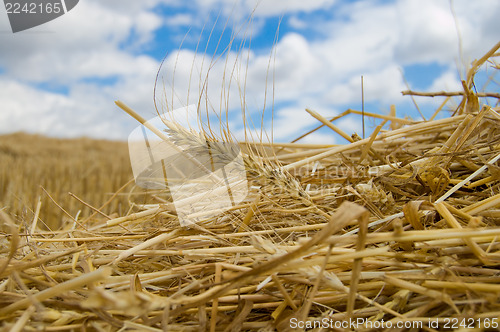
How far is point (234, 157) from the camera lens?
2.63 ft

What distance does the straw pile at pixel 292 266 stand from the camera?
21.7 inches

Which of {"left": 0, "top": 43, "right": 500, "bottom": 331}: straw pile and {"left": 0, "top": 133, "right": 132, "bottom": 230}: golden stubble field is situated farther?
{"left": 0, "top": 133, "right": 132, "bottom": 230}: golden stubble field

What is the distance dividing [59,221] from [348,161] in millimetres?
2170

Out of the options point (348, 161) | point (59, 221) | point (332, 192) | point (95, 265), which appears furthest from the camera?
point (59, 221)

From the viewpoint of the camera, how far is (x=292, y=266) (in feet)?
1.76

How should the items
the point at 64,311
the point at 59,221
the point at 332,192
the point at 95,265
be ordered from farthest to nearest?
the point at 59,221, the point at 332,192, the point at 95,265, the point at 64,311

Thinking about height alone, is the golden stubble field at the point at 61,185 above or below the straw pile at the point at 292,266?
below

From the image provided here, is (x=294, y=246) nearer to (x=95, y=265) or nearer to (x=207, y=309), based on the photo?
(x=207, y=309)

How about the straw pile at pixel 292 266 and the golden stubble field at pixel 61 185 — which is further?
the golden stubble field at pixel 61 185

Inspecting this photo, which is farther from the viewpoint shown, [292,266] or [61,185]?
[61,185]

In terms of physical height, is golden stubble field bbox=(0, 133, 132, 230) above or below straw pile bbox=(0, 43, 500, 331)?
below

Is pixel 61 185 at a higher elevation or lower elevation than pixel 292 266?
lower

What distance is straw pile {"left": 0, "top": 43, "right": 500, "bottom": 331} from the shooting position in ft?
1.81

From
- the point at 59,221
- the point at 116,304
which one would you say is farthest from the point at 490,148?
the point at 59,221
